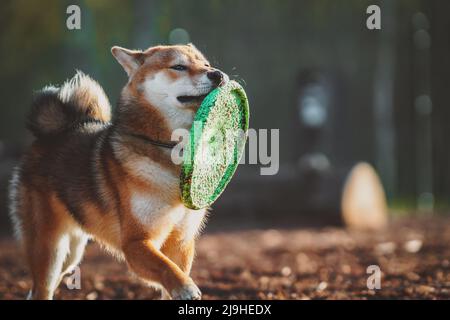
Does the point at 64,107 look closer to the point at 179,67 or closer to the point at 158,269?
the point at 179,67

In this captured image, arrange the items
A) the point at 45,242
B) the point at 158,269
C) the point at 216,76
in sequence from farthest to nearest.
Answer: the point at 45,242, the point at 216,76, the point at 158,269

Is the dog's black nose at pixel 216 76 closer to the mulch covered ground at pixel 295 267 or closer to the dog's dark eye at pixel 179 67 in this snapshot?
the dog's dark eye at pixel 179 67

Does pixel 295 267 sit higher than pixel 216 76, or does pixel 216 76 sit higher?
pixel 216 76

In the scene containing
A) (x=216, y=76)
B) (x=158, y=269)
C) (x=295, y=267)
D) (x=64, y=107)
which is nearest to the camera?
(x=158, y=269)

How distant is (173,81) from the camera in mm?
3738

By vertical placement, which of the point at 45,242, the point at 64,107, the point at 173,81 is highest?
the point at 173,81

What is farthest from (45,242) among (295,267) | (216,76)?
(295,267)

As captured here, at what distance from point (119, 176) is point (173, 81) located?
2.02ft

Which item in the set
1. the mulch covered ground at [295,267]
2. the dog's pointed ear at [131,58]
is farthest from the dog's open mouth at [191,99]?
the mulch covered ground at [295,267]

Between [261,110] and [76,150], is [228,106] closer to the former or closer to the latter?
[76,150]

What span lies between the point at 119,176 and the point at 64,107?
3.06ft

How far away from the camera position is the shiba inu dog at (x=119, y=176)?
142 inches

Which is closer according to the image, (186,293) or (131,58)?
(186,293)
